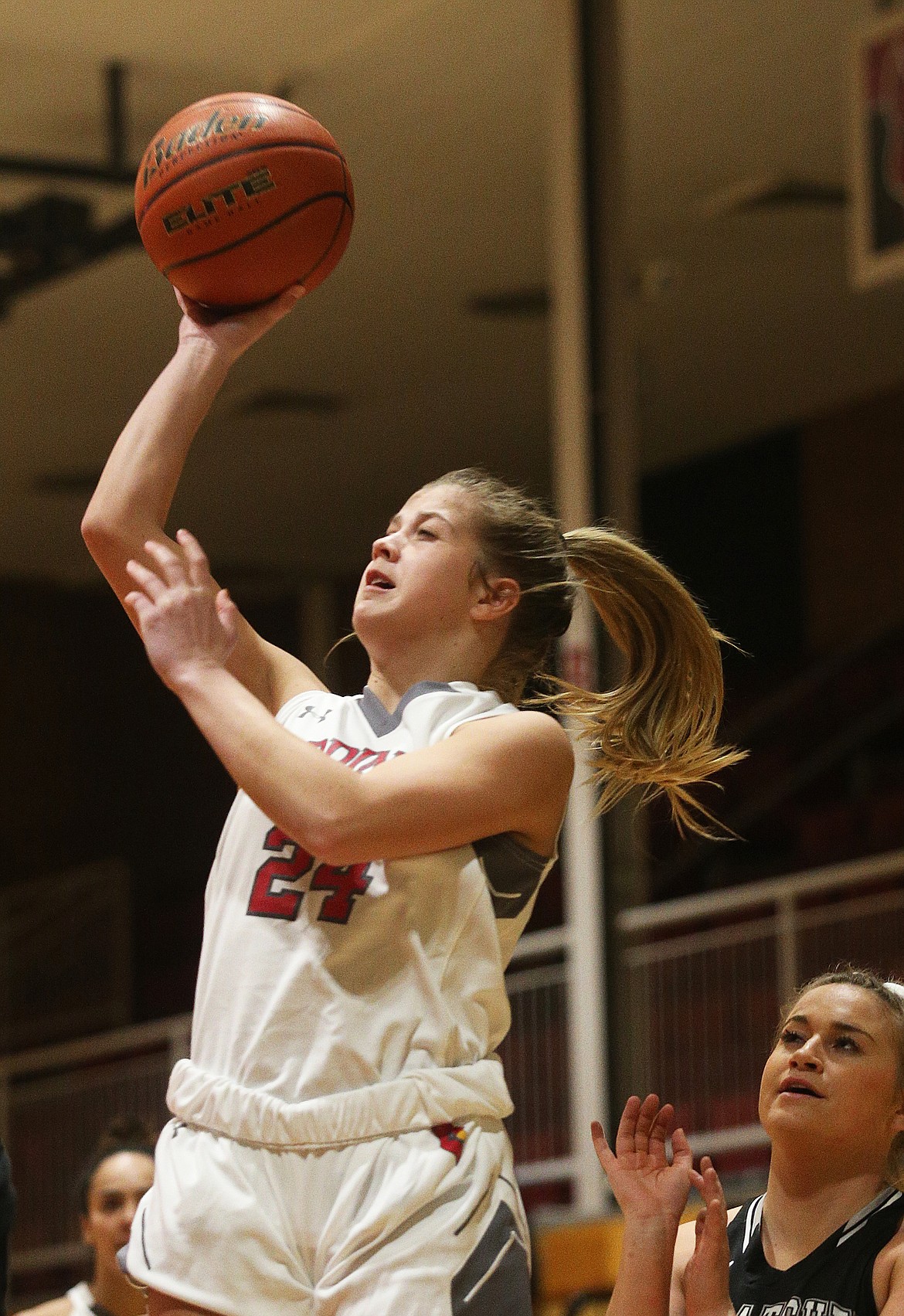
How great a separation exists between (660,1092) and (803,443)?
547 cm

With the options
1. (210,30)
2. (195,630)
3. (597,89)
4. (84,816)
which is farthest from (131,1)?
(84,816)

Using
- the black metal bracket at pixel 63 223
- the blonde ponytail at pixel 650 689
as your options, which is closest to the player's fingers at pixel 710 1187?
the blonde ponytail at pixel 650 689

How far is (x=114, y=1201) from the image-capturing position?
15.1 ft

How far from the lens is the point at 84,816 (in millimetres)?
15180

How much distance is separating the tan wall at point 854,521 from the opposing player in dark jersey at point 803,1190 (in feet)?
29.8

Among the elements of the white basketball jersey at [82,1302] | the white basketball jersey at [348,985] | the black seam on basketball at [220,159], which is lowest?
the white basketball jersey at [82,1302]

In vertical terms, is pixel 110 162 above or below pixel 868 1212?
above

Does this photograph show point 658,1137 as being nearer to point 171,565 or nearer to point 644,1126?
point 644,1126

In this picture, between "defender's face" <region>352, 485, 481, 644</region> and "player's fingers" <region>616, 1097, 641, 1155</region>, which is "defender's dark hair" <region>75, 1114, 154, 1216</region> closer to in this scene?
"player's fingers" <region>616, 1097, 641, 1155</region>

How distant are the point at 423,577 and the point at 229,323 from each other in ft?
1.38

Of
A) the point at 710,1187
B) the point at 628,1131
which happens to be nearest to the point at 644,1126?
the point at 628,1131

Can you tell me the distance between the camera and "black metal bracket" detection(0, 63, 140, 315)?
7.40 metres

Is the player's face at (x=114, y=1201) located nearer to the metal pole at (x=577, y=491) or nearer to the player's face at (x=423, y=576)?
the metal pole at (x=577, y=491)

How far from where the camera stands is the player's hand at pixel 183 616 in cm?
224
